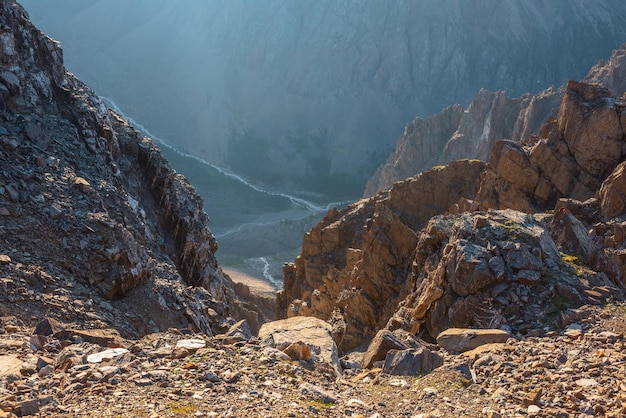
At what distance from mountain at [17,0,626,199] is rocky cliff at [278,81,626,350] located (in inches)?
4575

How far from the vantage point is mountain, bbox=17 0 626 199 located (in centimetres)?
17262

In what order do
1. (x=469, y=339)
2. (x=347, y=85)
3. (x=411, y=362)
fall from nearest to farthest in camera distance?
(x=411, y=362)
(x=469, y=339)
(x=347, y=85)

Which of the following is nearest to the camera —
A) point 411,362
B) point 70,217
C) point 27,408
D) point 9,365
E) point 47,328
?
point 27,408

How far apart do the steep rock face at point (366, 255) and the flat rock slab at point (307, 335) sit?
49.2 feet

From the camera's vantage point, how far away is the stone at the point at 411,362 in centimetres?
1105

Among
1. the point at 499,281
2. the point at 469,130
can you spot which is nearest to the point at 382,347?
the point at 499,281

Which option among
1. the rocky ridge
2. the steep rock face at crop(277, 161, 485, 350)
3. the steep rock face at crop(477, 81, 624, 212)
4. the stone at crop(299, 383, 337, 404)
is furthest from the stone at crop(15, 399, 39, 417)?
the steep rock face at crop(477, 81, 624, 212)

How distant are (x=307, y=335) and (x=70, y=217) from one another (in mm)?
8064

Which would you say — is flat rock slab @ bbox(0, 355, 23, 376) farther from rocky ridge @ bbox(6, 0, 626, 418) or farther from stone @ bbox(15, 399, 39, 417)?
stone @ bbox(15, 399, 39, 417)

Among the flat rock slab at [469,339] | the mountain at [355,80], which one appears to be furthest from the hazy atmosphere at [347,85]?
the flat rock slab at [469,339]

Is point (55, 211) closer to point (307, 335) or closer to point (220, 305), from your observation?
point (307, 335)

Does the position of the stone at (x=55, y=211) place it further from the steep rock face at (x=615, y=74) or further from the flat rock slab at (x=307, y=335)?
the steep rock face at (x=615, y=74)

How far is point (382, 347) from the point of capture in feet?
40.7

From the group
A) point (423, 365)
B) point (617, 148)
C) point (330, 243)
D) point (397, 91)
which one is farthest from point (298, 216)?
point (423, 365)
